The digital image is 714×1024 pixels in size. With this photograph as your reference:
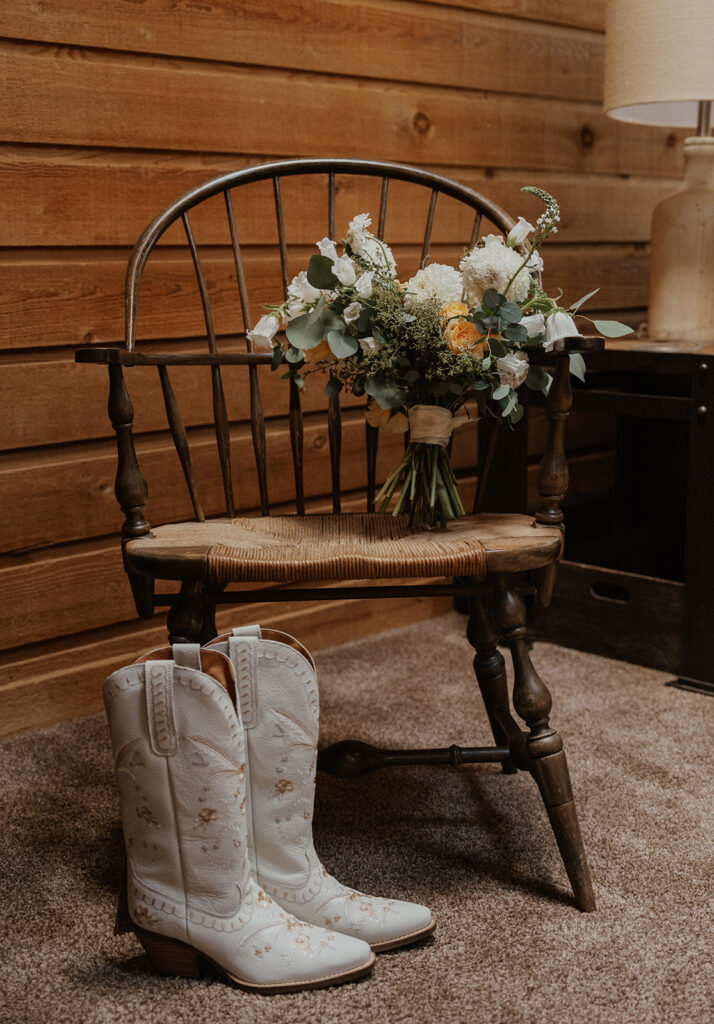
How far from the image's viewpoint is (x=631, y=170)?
269cm

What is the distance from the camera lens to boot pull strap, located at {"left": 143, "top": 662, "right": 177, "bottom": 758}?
1.08 metres

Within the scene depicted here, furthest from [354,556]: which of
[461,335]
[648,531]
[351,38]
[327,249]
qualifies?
[648,531]

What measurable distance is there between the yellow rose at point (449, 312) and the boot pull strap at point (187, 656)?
0.50 m

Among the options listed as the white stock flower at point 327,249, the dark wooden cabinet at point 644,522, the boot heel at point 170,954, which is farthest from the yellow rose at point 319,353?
the dark wooden cabinet at point 644,522

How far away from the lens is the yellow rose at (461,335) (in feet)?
4.09

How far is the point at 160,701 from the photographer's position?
3.57 feet

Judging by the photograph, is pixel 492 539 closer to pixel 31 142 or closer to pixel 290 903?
pixel 290 903

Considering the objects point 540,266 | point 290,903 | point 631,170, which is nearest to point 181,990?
point 290,903

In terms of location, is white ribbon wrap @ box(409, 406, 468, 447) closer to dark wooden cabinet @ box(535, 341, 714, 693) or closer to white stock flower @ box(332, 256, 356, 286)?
white stock flower @ box(332, 256, 356, 286)

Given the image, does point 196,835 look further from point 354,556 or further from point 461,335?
point 461,335

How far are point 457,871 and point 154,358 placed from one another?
79 centimetres

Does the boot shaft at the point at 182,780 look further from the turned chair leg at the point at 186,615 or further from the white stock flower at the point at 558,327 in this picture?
the white stock flower at the point at 558,327

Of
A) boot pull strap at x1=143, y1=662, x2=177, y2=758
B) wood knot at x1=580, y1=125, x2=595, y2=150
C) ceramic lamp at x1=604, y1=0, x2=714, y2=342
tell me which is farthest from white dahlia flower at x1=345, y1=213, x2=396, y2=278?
wood knot at x1=580, y1=125, x2=595, y2=150

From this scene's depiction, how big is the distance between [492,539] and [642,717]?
74 cm
